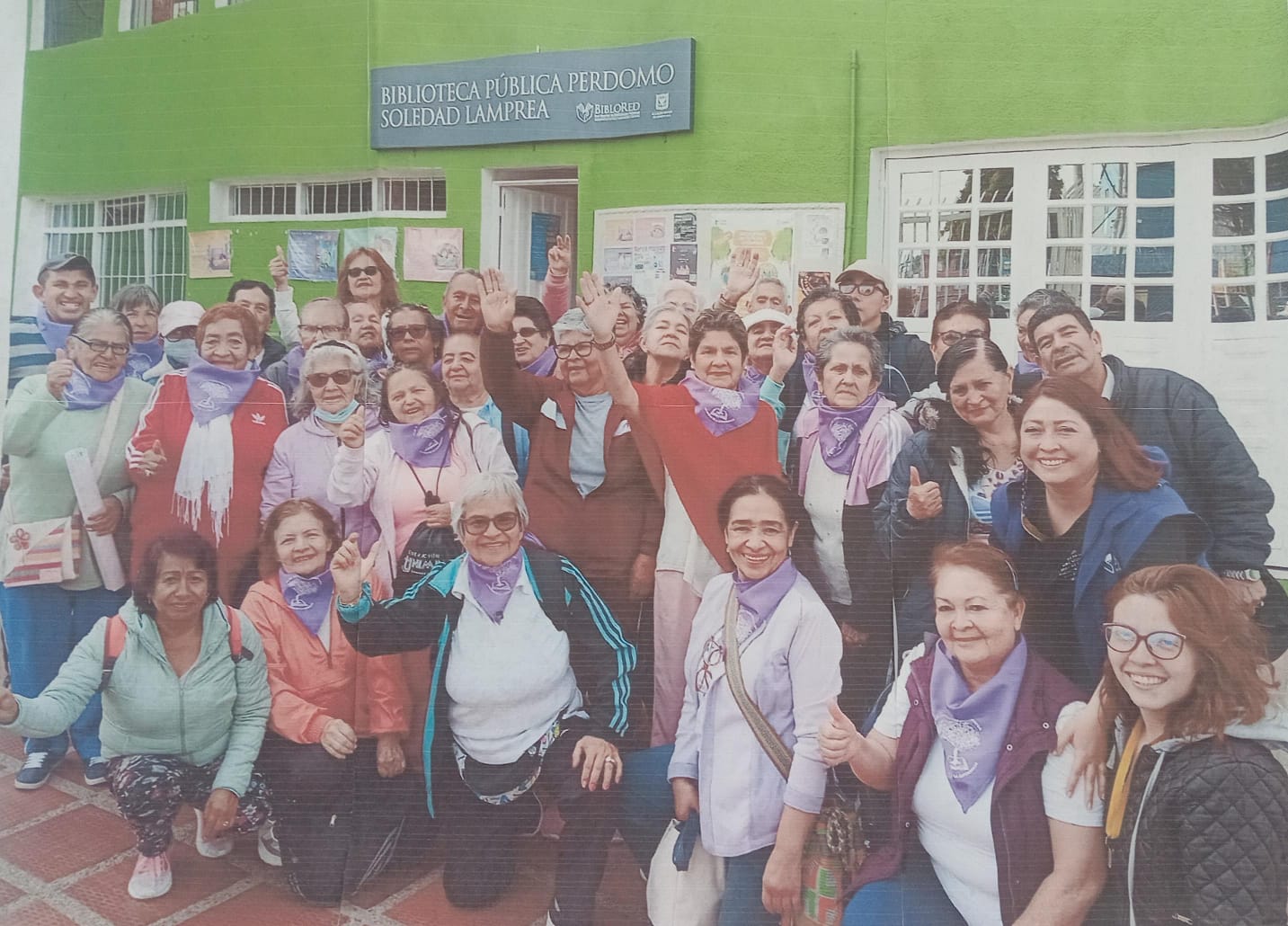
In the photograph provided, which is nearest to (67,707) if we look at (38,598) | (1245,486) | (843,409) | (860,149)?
(38,598)

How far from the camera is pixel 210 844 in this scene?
3.05 meters

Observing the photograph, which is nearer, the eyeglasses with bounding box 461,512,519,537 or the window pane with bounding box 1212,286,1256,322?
the window pane with bounding box 1212,286,1256,322

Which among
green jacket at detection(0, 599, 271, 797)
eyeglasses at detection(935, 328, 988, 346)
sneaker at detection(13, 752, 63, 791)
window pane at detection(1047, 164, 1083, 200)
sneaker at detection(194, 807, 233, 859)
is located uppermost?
window pane at detection(1047, 164, 1083, 200)

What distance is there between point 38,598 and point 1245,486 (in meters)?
3.59

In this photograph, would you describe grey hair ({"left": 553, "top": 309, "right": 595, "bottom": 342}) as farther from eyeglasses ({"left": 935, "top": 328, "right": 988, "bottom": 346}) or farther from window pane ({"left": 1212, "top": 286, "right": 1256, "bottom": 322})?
window pane ({"left": 1212, "top": 286, "right": 1256, "bottom": 322})

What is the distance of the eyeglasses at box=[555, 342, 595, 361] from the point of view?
284 centimetres

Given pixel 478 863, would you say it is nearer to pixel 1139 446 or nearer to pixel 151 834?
pixel 151 834

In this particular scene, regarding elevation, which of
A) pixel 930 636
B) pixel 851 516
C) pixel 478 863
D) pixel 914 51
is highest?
pixel 914 51

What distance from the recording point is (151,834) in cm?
295

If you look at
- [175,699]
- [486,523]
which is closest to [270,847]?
[175,699]

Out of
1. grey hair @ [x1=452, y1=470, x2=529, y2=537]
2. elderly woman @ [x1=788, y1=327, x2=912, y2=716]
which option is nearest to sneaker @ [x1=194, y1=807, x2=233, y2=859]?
grey hair @ [x1=452, y1=470, x2=529, y2=537]

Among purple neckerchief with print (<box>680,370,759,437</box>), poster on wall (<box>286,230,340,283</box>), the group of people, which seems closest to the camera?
the group of people

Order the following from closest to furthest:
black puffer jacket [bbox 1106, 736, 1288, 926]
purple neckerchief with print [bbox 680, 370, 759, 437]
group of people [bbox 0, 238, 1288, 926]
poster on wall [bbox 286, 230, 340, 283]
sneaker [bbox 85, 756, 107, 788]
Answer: black puffer jacket [bbox 1106, 736, 1288, 926]
group of people [bbox 0, 238, 1288, 926]
purple neckerchief with print [bbox 680, 370, 759, 437]
poster on wall [bbox 286, 230, 340, 283]
sneaker [bbox 85, 756, 107, 788]

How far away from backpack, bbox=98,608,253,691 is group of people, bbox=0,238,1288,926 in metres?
0.01
